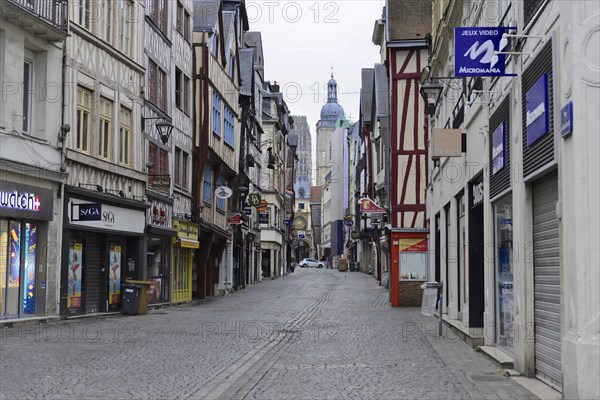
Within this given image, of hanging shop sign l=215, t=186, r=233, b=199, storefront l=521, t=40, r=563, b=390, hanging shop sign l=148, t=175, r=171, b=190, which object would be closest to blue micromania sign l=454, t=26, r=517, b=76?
storefront l=521, t=40, r=563, b=390

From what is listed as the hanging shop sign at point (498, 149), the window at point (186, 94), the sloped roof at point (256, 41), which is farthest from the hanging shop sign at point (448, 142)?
the sloped roof at point (256, 41)

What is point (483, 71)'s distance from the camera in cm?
1110

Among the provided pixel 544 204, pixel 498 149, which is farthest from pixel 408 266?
pixel 544 204

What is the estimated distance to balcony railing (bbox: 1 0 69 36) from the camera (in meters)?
17.5

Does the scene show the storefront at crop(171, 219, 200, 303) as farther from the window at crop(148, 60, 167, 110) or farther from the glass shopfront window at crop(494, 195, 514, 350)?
the glass shopfront window at crop(494, 195, 514, 350)

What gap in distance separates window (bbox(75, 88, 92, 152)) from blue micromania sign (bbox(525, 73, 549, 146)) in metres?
13.4

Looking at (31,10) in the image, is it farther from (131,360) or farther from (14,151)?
(131,360)

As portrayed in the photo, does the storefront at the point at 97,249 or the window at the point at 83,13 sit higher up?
the window at the point at 83,13

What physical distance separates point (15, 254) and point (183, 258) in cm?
1342

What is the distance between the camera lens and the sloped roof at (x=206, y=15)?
34.8 meters

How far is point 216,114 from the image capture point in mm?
35594

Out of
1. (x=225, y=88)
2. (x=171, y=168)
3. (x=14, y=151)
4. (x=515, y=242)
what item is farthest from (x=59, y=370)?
(x=225, y=88)

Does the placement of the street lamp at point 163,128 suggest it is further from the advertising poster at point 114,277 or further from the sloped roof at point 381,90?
the sloped roof at point 381,90

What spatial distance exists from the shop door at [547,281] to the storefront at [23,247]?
36.4ft
